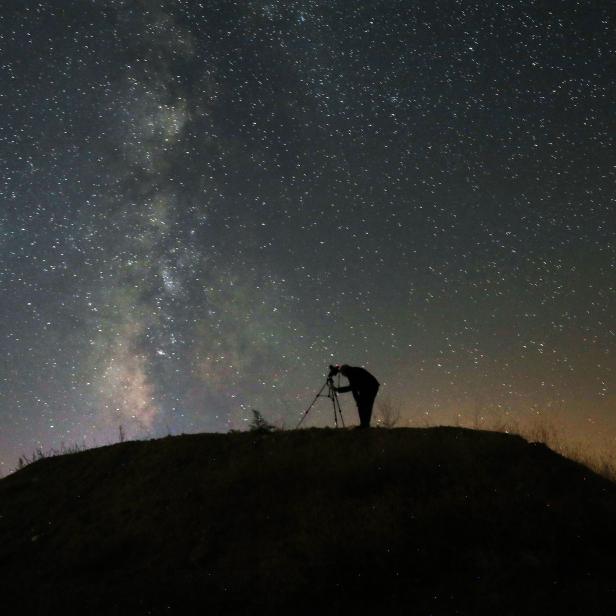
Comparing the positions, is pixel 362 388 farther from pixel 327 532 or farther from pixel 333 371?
pixel 327 532

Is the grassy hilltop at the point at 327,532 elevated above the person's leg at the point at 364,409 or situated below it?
below

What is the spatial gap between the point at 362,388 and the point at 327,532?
13.8 feet

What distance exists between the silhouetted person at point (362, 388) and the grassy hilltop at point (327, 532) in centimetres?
70

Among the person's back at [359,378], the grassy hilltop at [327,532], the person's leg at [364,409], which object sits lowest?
the grassy hilltop at [327,532]

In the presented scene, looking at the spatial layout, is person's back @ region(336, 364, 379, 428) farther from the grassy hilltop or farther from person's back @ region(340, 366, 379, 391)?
the grassy hilltop

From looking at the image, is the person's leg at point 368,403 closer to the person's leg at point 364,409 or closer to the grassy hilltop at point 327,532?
the person's leg at point 364,409

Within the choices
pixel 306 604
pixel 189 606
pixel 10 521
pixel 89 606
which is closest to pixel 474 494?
pixel 306 604

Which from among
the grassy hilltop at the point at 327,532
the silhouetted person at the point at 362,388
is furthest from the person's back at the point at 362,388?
the grassy hilltop at the point at 327,532

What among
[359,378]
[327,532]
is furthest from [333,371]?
[327,532]

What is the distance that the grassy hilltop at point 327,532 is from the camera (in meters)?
8.70

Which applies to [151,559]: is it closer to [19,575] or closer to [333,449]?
[19,575]

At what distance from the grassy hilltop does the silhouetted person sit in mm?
696

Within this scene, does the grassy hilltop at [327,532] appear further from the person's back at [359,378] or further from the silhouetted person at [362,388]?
the person's back at [359,378]

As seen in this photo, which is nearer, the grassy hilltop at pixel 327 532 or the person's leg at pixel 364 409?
the grassy hilltop at pixel 327 532
